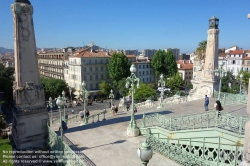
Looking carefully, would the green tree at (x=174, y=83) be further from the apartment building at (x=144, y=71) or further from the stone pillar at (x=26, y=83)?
the stone pillar at (x=26, y=83)

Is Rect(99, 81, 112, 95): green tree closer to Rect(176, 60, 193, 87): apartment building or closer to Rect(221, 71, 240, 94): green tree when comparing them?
Rect(221, 71, 240, 94): green tree

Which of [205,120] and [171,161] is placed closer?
[171,161]

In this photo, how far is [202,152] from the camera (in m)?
9.08

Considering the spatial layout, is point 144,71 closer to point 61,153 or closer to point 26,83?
point 26,83

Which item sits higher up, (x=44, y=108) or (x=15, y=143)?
(x=44, y=108)

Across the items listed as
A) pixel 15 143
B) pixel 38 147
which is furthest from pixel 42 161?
pixel 15 143

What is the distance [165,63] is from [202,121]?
42.4 metres

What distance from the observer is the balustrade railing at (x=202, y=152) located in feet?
26.5

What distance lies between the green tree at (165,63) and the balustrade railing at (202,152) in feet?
136

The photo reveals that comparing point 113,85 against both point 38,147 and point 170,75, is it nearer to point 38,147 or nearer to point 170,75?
point 170,75

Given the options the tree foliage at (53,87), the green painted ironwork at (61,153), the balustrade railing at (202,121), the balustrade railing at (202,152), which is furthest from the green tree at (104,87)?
the balustrade railing at (202,152)

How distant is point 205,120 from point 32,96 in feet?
31.2

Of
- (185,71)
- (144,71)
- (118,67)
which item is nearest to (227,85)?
(118,67)

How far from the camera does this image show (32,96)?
1157 centimetres
